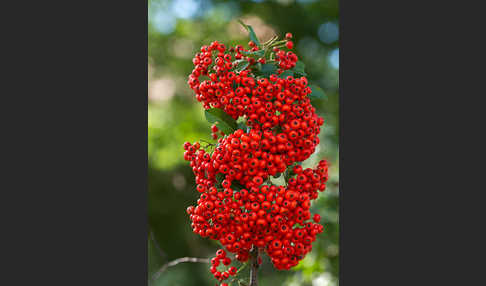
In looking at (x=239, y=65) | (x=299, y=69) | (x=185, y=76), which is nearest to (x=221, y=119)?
(x=239, y=65)

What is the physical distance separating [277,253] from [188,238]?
12.0 ft

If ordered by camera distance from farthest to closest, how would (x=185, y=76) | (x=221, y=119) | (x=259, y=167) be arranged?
(x=185, y=76) → (x=221, y=119) → (x=259, y=167)

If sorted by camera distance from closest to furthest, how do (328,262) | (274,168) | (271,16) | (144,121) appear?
(274,168)
(144,121)
(328,262)
(271,16)

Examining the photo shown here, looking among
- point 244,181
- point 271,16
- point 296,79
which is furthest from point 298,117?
point 271,16

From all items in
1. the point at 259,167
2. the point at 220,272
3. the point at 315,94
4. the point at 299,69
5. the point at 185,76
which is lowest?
the point at 220,272

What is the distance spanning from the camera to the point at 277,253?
1.46 m

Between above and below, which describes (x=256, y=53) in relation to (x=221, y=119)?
above

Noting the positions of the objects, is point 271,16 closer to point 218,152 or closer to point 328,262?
point 328,262

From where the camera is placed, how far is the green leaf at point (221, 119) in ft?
4.93

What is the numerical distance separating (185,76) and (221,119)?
382cm

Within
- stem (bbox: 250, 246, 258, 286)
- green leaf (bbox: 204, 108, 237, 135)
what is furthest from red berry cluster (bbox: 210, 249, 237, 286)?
green leaf (bbox: 204, 108, 237, 135)

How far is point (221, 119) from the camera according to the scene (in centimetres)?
152

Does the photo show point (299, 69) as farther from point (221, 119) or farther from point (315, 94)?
point (221, 119)

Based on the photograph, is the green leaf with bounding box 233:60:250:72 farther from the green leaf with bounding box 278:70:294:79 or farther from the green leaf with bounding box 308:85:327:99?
the green leaf with bounding box 308:85:327:99
